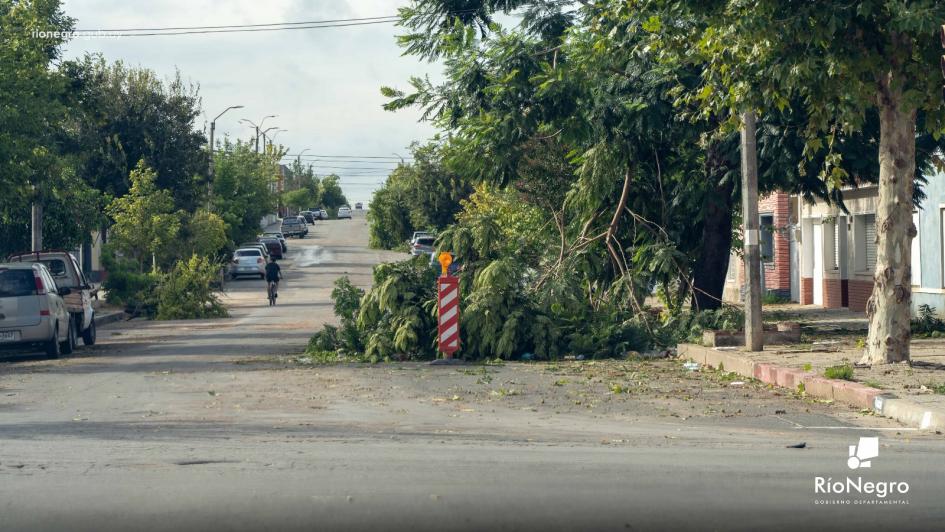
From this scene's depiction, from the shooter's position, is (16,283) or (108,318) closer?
(16,283)

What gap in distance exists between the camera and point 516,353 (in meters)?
19.4

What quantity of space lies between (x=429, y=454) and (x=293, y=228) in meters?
95.6

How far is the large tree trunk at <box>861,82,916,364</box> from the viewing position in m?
14.6

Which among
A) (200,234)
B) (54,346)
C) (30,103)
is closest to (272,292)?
(200,234)

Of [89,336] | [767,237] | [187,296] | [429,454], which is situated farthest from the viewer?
[767,237]

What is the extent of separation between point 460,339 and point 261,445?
970 centimetres

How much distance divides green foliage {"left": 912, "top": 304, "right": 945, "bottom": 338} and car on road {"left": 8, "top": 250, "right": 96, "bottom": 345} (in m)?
16.4

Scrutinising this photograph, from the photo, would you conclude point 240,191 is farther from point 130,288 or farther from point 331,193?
point 331,193

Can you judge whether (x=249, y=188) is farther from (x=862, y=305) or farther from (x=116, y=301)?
(x=862, y=305)

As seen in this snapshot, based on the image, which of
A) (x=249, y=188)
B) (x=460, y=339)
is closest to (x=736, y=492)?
(x=460, y=339)

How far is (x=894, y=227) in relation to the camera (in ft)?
Answer: 48.1

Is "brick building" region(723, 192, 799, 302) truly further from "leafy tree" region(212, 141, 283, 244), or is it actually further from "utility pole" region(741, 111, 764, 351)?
"leafy tree" region(212, 141, 283, 244)

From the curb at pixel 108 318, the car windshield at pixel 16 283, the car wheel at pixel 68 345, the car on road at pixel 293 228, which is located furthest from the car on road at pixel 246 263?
the car on road at pixel 293 228

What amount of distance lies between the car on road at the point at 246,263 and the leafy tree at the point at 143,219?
18.1 meters
